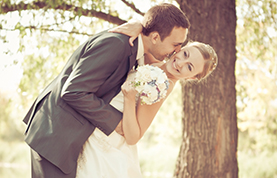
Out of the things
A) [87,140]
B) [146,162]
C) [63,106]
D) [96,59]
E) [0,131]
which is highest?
[96,59]

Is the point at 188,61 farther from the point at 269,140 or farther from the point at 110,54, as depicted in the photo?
the point at 269,140

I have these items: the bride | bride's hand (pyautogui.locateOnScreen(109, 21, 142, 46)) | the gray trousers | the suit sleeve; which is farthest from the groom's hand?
bride's hand (pyautogui.locateOnScreen(109, 21, 142, 46))

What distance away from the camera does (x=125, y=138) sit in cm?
268

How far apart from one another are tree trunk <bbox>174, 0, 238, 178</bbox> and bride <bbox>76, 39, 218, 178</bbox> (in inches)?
59.5


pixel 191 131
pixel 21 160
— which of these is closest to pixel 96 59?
pixel 191 131

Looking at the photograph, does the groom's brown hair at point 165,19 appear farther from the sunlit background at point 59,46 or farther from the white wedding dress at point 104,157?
the sunlit background at point 59,46

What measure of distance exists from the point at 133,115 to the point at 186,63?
0.65m

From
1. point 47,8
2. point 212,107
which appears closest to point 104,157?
point 212,107

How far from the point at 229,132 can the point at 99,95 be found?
2.37 meters

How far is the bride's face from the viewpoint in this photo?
2.82 meters

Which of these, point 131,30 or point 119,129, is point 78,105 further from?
point 131,30

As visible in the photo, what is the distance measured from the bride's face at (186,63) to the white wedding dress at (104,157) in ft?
1.28

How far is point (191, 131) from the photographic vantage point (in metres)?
4.34

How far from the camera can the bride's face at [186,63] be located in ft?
9.26
